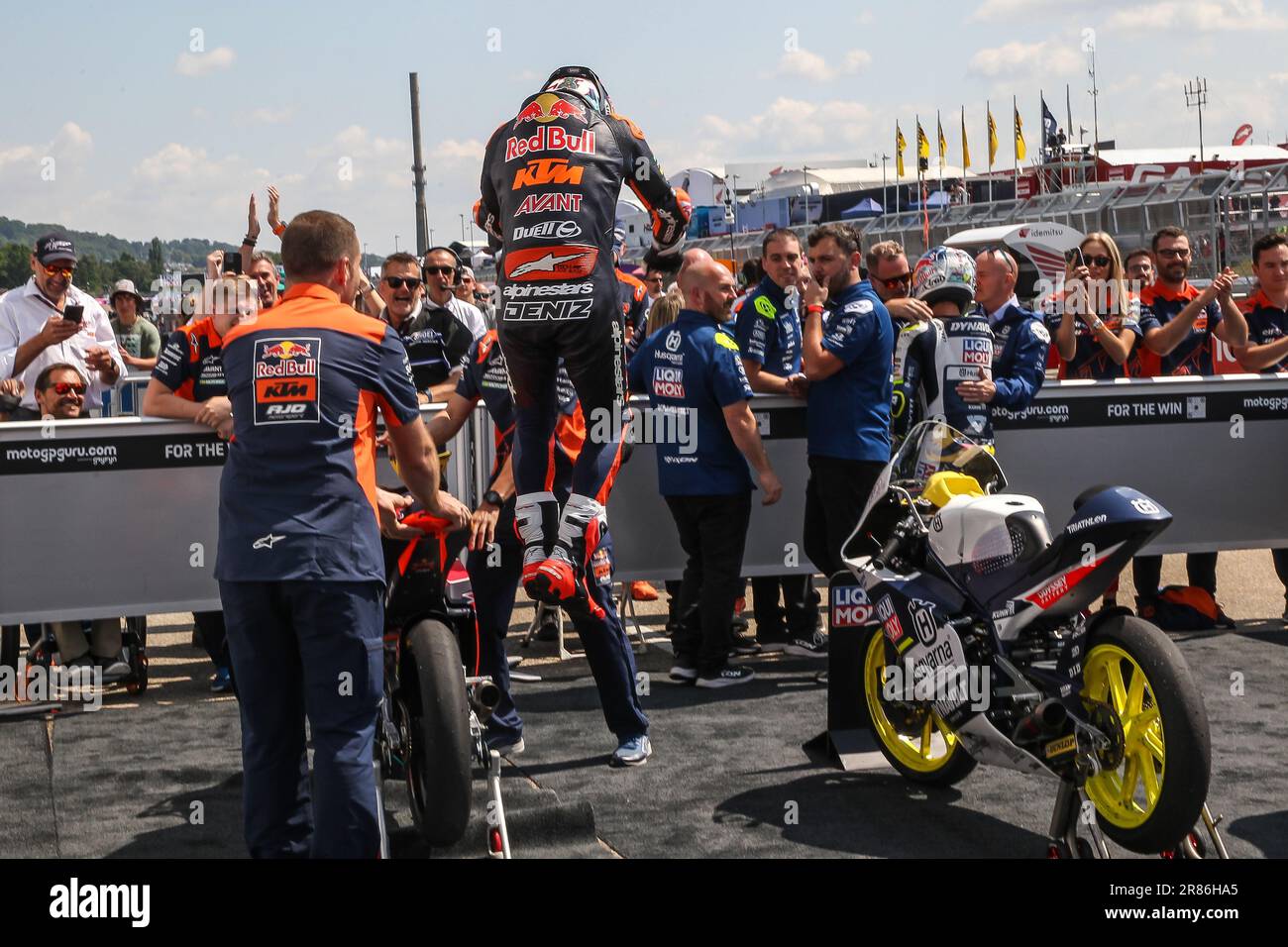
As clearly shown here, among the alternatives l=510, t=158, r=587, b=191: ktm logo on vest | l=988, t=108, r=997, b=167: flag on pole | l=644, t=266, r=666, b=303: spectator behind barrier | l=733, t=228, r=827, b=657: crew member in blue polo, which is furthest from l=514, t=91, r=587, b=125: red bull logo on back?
l=988, t=108, r=997, b=167: flag on pole

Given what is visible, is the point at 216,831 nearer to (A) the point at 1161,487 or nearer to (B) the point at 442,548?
(B) the point at 442,548

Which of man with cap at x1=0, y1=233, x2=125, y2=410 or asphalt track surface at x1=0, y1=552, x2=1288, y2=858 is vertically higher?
man with cap at x1=0, y1=233, x2=125, y2=410

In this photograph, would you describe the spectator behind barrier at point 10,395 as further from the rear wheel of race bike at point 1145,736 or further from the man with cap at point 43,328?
the rear wheel of race bike at point 1145,736

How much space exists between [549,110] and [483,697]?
2235 millimetres

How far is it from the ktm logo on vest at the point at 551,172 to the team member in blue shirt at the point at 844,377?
A: 201 centimetres

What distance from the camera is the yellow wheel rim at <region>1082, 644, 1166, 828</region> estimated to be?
4.41 metres

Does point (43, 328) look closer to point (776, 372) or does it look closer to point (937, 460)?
point (776, 372)

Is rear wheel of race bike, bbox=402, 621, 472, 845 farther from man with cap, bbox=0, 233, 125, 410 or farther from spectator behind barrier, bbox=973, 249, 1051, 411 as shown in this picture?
man with cap, bbox=0, 233, 125, 410

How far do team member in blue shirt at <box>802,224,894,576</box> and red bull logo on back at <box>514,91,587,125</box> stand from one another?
1.95m

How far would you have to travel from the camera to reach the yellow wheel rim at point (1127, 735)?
Answer: 4.41m

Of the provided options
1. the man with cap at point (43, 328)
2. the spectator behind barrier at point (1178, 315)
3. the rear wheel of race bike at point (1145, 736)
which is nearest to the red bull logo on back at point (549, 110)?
the rear wheel of race bike at point (1145, 736)

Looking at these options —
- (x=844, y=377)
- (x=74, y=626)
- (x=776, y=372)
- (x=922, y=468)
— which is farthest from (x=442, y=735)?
(x=776, y=372)
